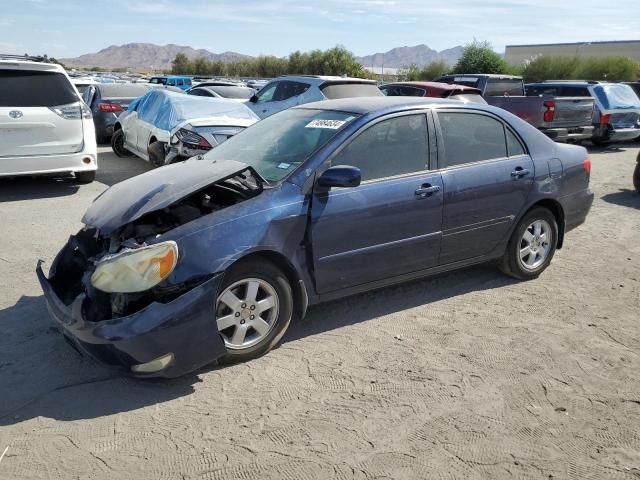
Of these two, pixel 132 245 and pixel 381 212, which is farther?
pixel 381 212

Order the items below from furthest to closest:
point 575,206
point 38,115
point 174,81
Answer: point 174,81 < point 38,115 < point 575,206

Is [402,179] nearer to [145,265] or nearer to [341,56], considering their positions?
[145,265]

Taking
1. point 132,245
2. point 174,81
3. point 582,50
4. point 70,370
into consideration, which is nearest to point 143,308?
point 132,245

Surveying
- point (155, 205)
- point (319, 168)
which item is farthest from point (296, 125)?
point (155, 205)

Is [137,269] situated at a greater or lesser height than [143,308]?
greater

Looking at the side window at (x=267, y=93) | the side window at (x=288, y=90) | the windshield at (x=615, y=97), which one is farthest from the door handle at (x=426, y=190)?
the windshield at (x=615, y=97)

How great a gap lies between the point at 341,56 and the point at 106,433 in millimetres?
54836

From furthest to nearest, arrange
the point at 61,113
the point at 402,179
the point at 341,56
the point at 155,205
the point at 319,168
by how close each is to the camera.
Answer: the point at 341,56 → the point at 61,113 → the point at 402,179 → the point at 319,168 → the point at 155,205

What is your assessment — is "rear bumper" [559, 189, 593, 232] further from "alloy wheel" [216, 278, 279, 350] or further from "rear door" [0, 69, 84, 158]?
"rear door" [0, 69, 84, 158]

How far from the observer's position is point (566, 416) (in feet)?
11.1

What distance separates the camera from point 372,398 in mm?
3518

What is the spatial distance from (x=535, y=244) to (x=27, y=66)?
703 cm

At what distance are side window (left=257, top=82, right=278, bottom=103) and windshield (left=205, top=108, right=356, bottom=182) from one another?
24.0 feet

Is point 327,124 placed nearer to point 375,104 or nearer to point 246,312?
point 375,104
